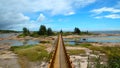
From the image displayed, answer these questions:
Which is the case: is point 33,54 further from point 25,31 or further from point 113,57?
point 25,31

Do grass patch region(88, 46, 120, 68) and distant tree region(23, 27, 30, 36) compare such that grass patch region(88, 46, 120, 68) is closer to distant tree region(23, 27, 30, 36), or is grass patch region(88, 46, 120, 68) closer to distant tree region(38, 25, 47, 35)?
distant tree region(38, 25, 47, 35)

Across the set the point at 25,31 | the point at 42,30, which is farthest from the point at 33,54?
the point at 25,31

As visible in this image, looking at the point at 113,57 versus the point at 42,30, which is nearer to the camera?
the point at 113,57

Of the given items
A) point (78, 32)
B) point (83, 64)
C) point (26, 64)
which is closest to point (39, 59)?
point (26, 64)

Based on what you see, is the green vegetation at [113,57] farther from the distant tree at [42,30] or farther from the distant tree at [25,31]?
the distant tree at [25,31]

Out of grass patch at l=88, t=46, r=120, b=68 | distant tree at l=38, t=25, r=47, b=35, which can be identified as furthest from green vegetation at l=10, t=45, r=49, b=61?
distant tree at l=38, t=25, r=47, b=35

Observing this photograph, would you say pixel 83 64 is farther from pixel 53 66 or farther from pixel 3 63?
pixel 3 63

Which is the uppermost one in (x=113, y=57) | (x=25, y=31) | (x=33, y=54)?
(x=25, y=31)

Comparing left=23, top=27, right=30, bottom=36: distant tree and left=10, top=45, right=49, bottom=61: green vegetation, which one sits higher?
left=23, top=27, right=30, bottom=36: distant tree

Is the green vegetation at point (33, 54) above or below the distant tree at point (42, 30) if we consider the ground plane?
below

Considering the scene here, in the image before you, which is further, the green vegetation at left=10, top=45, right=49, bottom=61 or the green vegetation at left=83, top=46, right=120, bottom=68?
the green vegetation at left=10, top=45, right=49, bottom=61

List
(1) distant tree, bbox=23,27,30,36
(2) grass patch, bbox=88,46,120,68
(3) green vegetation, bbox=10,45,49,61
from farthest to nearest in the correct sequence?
1. (1) distant tree, bbox=23,27,30,36
2. (3) green vegetation, bbox=10,45,49,61
3. (2) grass patch, bbox=88,46,120,68

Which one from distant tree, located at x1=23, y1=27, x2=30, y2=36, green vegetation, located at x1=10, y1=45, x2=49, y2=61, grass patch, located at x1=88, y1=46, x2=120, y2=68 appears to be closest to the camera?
grass patch, located at x1=88, y1=46, x2=120, y2=68

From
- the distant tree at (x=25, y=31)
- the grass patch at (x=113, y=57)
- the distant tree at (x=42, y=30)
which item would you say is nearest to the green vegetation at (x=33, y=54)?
the grass patch at (x=113, y=57)
